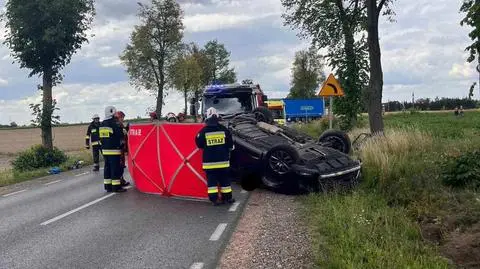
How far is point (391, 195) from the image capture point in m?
9.58

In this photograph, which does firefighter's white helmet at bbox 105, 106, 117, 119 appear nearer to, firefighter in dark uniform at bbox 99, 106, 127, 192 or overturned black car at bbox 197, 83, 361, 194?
firefighter in dark uniform at bbox 99, 106, 127, 192

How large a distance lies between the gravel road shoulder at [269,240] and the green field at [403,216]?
216 millimetres

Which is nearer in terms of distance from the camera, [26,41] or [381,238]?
[381,238]

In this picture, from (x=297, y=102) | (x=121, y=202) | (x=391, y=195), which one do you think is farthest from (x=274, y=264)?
(x=297, y=102)

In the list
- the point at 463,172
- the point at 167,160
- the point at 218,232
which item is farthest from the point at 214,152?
the point at 463,172

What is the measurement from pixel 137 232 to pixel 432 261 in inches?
175

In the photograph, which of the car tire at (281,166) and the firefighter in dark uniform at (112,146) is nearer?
the car tire at (281,166)

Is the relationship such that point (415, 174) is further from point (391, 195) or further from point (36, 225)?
point (36, 225)

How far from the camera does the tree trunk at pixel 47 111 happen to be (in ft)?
75.8

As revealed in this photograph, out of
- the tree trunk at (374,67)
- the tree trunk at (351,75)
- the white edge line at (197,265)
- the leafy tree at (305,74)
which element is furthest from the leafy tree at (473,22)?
the leafy tree at (305,74)

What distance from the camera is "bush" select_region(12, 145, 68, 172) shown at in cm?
2150

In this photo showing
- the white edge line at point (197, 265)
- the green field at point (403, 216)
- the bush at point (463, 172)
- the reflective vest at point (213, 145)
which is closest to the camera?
the green field at point (403, 216)

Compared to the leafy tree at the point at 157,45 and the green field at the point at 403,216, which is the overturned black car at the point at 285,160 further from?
the leafy tree at the point at 157,45

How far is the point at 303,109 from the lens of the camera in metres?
54.8
